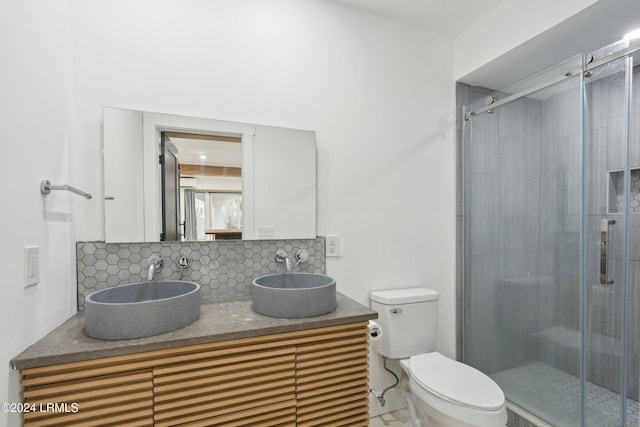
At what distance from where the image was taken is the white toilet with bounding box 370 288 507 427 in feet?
4.39

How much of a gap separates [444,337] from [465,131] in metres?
1.54

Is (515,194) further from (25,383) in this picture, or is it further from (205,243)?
(25,383)

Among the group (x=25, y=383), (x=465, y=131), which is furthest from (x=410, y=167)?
(x=25, y=383)

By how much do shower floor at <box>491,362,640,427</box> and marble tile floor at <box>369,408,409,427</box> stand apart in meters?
0.66

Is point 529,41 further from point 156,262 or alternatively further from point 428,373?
point 156,262

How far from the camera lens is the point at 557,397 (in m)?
1.66

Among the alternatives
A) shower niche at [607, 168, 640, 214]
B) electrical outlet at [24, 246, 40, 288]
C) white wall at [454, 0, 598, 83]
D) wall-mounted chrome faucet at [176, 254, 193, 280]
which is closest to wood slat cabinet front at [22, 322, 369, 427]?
electrical outlet at [24, 246, 40, 288]

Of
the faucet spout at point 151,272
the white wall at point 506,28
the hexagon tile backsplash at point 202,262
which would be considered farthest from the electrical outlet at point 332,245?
the white wall at point 506,28

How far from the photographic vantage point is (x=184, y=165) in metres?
1.58

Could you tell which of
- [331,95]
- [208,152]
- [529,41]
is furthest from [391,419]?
[529,41]

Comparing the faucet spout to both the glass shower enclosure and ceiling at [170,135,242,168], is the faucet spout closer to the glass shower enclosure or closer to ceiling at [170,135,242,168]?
ceiling at [170,135,242,168]

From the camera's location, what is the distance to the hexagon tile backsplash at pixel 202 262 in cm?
141

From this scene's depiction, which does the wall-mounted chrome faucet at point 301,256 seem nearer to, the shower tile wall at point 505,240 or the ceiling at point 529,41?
the shower tile wall at point 505,240

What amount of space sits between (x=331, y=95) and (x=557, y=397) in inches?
85.1
